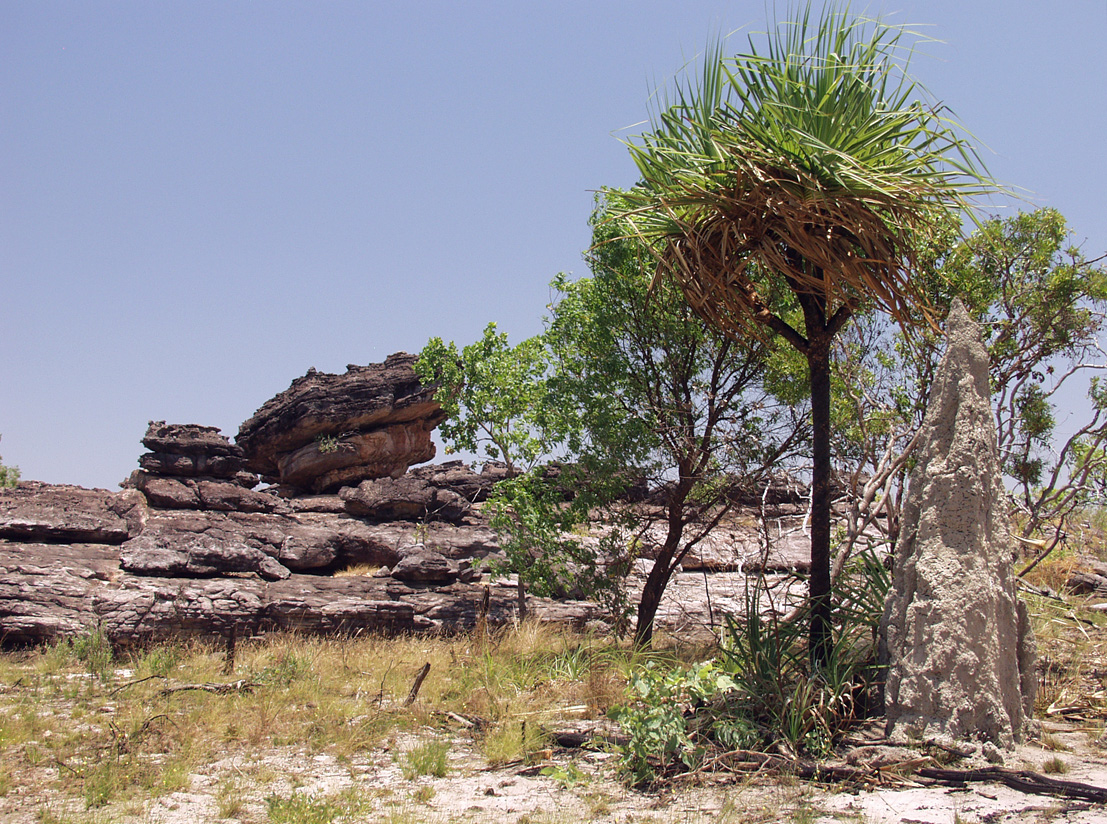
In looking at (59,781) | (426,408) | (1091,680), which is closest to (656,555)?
(1091,680)

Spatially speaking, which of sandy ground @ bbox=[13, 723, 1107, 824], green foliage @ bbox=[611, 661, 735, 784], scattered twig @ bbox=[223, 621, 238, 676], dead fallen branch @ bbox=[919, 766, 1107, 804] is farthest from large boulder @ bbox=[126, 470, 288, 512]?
dead fallen branch @ bbox=[919, 766, 1107, 804]

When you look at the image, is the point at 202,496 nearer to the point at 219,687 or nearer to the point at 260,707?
the point at 219,687

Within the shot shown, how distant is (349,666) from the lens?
9.77 metres

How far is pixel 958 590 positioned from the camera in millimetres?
5086

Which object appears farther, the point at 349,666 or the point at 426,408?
the point at 426,408

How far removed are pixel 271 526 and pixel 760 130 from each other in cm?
1304

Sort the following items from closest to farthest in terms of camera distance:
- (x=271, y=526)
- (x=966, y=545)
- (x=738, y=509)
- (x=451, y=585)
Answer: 1. (x=966, y=545)
2. (x=738, y=509)
3. (x=451, y=585)
4. (x=271, y=526)

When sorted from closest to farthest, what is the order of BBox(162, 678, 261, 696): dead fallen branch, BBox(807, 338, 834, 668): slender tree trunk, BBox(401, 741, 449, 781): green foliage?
BBox(401, 741, 449, 781): green foliage
BBox(807, 338, 834, 668): slender tree trunk
BBox(162, 678, 261, 696): dead fallen branch

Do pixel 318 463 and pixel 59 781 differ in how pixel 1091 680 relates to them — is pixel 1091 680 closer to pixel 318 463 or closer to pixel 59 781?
pixel 59 781

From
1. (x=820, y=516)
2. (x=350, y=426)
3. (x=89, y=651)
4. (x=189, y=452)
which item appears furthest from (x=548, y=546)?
(x=350, y=426)

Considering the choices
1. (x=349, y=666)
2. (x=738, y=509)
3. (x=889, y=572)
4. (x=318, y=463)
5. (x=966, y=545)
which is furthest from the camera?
(x=318, y=463)

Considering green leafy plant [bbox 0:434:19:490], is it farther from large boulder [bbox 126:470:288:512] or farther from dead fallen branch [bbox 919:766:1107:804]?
dead fallen branch [bbox 919:766:1107:804]

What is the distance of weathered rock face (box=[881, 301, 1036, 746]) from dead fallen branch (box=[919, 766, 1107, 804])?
42cm

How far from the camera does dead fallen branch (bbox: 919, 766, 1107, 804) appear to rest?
4.16 m
